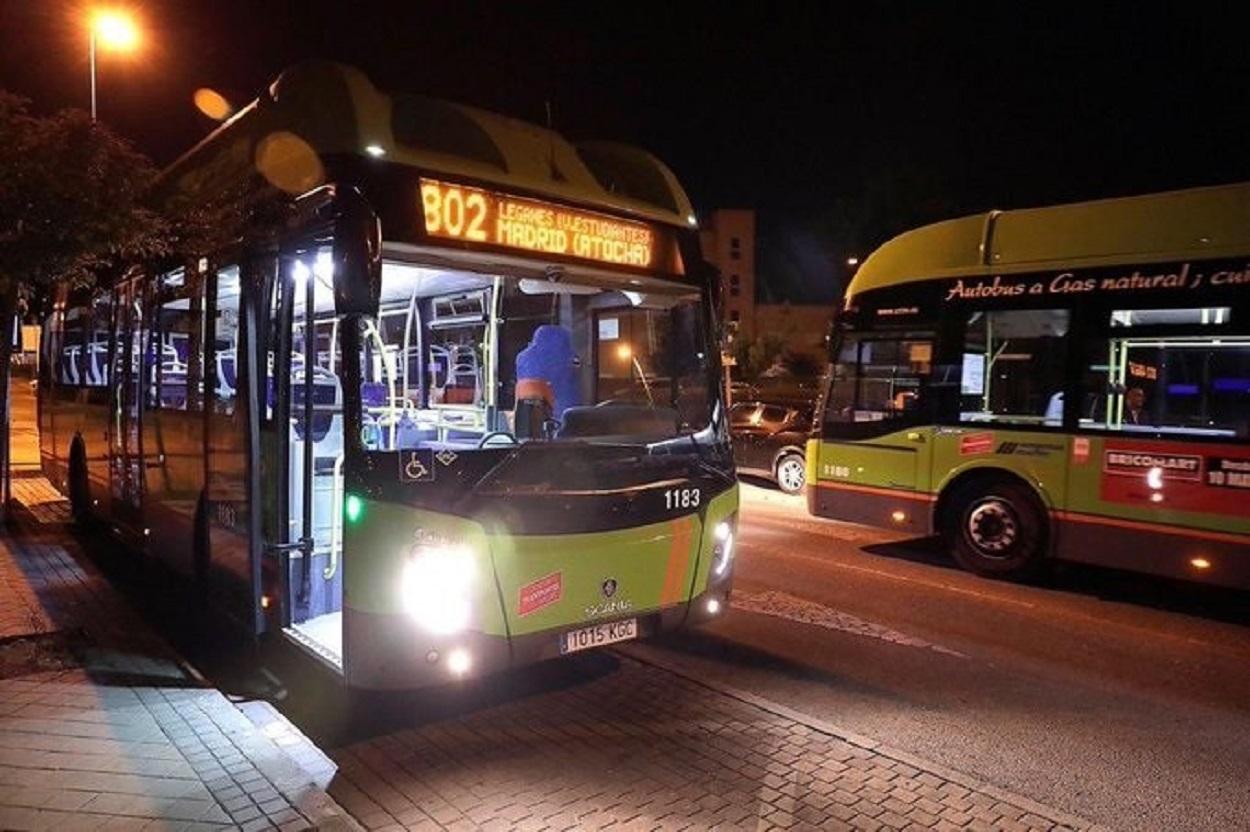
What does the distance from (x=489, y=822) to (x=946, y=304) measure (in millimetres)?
7457

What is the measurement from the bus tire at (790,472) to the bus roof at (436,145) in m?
9.21

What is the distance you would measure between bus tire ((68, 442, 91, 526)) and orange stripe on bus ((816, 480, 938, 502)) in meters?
8.05

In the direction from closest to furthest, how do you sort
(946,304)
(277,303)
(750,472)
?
(277,303), (946,304), (750,472)

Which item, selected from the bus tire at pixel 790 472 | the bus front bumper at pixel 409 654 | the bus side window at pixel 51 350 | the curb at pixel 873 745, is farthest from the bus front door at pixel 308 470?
the bus tire at pixel 790 472

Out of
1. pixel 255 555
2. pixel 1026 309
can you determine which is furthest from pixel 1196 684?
pixel 255 555

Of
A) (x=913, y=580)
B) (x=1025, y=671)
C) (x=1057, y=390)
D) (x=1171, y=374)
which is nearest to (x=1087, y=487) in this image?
(x=1057, y=390)

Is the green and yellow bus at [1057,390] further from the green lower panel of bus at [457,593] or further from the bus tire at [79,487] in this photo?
the bus tire at [79,487]

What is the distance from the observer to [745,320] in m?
69.0

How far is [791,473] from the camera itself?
15031 mm

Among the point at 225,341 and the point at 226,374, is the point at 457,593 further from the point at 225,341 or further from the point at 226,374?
the point at 225,341

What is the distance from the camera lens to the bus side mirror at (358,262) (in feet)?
14.0

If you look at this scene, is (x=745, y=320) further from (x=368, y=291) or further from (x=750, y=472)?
(x=368, y=291)

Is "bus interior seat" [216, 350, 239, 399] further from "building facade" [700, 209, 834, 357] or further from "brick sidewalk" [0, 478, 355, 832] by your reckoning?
"building facade" [700, 209, 834, 357]

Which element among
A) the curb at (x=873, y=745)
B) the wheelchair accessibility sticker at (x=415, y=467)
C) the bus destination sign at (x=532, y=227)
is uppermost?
the bus destination sign at (x=532, y=227)
